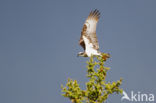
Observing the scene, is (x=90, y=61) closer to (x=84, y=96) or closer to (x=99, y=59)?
(x=99, y=59)

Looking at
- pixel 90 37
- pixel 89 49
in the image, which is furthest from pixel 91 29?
pixel 89 49

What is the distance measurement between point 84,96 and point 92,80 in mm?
953

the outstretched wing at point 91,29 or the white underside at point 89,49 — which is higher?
the outstretched wing at point 91,29

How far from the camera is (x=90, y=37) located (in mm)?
15891

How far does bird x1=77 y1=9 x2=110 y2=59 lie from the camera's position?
15439 millimetres

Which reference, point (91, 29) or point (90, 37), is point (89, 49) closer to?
point (90, 37)

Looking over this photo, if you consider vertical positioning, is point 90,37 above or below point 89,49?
above

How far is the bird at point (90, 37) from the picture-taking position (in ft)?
50.7

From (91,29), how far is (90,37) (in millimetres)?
696

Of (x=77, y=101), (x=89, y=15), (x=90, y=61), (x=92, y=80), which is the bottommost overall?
(x=77, y=101)

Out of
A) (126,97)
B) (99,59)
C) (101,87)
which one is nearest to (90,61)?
(99,59)

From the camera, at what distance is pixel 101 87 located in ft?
46.7

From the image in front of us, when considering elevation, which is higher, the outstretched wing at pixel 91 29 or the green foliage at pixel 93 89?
the outstretched wing at pixel 91 29

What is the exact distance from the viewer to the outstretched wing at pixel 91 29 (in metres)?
15.6
